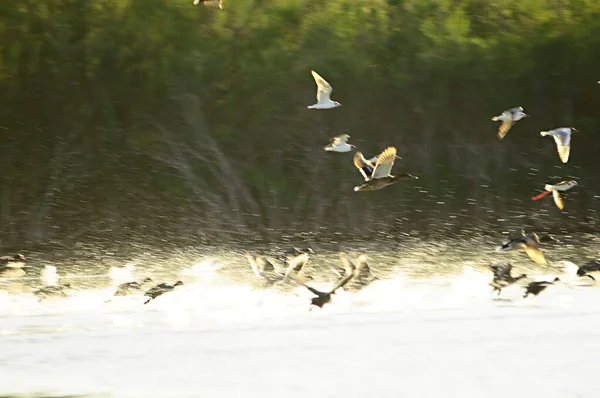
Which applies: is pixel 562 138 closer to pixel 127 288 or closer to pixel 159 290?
pixel 159 290

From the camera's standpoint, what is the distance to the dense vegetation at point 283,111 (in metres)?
27.4

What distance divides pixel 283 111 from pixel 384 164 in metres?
17.5

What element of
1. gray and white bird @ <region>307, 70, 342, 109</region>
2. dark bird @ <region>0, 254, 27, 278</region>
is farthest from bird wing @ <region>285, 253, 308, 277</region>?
dark bird @ <region>0, 254, 27, 278</region>

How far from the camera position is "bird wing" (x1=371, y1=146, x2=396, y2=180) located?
1207 cm

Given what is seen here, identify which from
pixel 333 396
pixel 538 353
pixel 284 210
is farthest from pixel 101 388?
pixel 284 210

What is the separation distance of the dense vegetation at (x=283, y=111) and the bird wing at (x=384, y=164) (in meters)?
13.7

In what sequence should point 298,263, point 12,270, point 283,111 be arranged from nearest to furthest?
point 298,263
point 12,270
point 283,111

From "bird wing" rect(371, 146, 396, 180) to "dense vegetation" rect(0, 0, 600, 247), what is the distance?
13750 mm

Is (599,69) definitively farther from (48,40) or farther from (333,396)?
(333,396)

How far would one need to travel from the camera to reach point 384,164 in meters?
12.4

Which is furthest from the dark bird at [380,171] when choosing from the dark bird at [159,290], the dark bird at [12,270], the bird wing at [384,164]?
the dark bird at [12,270]

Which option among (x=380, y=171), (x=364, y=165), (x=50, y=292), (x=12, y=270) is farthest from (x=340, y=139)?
(x=12, y=270)

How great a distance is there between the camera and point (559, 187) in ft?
44.3

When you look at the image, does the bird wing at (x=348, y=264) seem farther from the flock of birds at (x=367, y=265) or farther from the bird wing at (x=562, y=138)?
the bird wing at (x=562, y=138)
